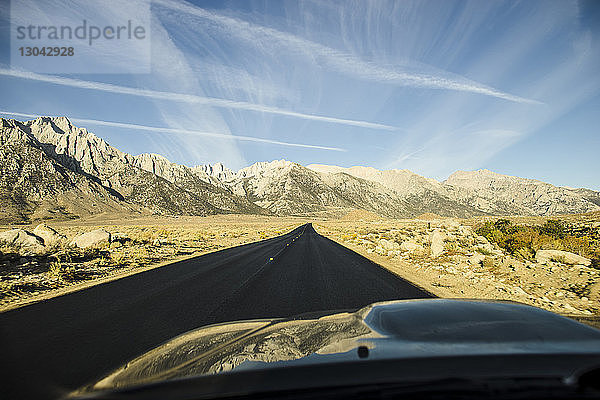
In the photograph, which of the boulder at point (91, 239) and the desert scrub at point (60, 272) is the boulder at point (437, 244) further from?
the boulder at point (91, 239)

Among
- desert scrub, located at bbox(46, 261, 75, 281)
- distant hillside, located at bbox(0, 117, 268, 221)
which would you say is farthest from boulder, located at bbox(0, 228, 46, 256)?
distant hillside, located at bbox(0, 117, 268, 221)

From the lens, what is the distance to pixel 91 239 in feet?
67.1

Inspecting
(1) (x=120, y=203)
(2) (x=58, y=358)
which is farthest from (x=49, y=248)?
(1) (x=120, y=203)

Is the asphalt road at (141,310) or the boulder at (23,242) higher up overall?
the boulder at (23,242)

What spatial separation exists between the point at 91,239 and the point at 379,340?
23.4 metres

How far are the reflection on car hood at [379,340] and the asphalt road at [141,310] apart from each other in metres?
1.28

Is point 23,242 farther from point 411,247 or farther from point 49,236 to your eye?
point 411,247

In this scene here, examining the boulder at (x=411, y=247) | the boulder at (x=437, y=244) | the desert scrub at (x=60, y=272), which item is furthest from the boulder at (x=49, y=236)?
the boulder at (x=437, y=244)

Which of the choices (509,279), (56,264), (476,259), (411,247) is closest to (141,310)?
(56,264)

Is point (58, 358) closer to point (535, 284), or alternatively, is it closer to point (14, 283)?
point (14, 283)

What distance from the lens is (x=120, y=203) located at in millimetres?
139125

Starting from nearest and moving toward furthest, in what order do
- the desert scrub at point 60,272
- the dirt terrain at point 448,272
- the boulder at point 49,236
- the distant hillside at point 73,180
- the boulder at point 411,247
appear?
the dirt terrain at point 448,272, the desert scrub at point 60,272, the boulder at point 49,236, the boulder at point 411,247, the distant hillside at point 73,180

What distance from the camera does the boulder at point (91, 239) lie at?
19859mm

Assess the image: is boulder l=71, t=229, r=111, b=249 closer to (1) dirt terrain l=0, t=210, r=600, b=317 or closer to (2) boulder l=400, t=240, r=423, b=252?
(1) dirt terrain l=0, t=210, r=600, b=317
